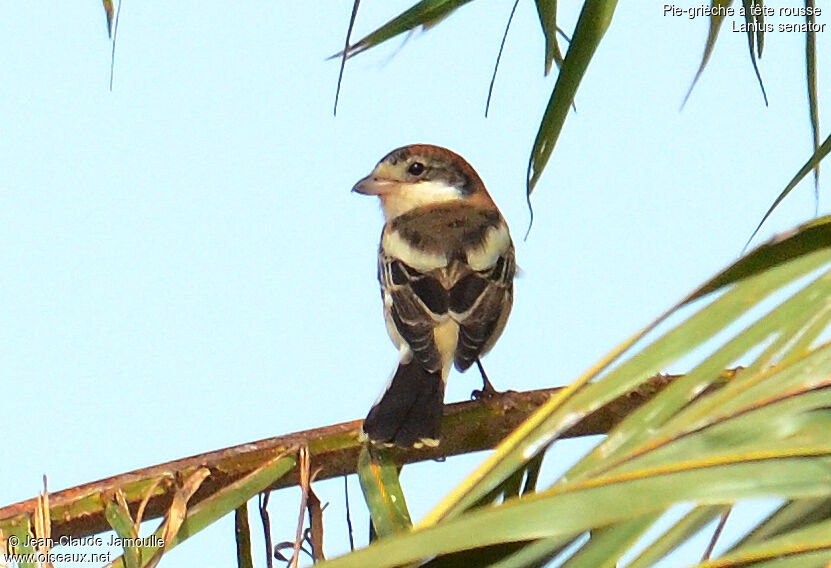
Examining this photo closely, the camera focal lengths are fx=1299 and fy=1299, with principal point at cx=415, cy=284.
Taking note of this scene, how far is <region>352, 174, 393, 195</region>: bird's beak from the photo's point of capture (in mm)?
5441

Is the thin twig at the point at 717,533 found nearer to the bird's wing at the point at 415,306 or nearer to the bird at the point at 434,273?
the bird at the point at 434,273

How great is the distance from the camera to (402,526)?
203 centimetres

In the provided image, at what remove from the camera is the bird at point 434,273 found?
385 cm

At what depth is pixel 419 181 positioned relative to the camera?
18.2 ft

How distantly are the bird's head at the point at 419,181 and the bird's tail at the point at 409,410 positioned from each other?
5.32 ft

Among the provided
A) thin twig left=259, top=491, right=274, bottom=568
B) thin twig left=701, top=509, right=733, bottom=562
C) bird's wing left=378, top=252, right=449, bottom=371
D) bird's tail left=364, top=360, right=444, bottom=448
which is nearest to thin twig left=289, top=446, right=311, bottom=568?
thin twig left=259, top=491, right=274, bottom=568

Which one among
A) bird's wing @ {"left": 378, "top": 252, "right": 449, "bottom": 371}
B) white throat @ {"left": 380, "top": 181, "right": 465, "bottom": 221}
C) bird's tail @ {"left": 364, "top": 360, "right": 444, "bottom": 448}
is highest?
white throat @ {"left": 380, "top": 181, "right": 465, "bottom": 221}

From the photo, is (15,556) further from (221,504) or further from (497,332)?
(497,332)

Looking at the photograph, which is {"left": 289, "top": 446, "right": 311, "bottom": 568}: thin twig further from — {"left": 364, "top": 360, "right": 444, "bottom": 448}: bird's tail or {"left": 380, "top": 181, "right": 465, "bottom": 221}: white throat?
{"left": 380, "top": 181, "right": 465, "bottom": 221}: white throat

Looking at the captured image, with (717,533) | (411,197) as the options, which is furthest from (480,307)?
Result: (717,533)

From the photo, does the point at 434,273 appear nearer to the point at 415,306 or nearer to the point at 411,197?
the point at 415,306

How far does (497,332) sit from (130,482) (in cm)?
235

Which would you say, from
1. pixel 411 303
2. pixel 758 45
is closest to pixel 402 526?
pixel 758 45

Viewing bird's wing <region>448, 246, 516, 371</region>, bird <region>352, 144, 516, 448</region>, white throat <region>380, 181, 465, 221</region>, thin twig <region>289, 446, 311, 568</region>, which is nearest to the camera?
thin twig <region>289, 446, 311, 568</region>
